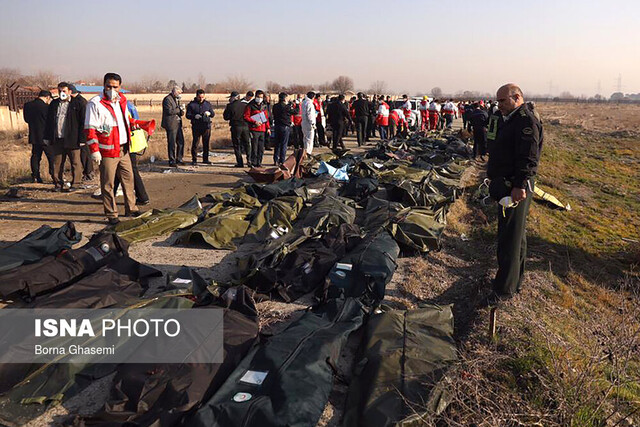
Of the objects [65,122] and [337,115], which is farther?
[337,115]

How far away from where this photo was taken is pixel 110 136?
6.65 m

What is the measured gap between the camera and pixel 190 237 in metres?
6.27

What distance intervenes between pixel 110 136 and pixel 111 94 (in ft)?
1.90

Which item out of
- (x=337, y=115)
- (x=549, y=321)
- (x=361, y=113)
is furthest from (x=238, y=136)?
(x=549, y=321)

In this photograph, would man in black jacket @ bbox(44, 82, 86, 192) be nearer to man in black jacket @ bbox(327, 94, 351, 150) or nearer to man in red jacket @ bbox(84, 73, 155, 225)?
man in red jacket @ bbox(84, 73, 155, 225)

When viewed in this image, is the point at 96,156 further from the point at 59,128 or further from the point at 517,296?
the point at 517,296

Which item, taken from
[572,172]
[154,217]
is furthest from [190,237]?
[572,172]

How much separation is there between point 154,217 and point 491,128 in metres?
4.47

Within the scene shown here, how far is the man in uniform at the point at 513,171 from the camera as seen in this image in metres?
4.23

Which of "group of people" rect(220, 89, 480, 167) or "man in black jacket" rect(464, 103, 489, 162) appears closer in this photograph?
"group of people" rect(220, 89, 480, 167)

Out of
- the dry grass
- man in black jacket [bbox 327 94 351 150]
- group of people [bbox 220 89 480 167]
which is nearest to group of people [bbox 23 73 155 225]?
group of people [bbox 220 89 480 167]

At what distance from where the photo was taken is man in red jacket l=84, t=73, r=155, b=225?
21.4ft

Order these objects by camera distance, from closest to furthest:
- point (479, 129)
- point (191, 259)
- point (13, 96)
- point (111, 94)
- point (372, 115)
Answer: point (191, 259) < point (111, 94) < point (479, 129) < point (372, 115) < point (13, 96)

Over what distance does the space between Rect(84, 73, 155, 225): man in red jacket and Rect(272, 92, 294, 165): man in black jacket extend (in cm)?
483
